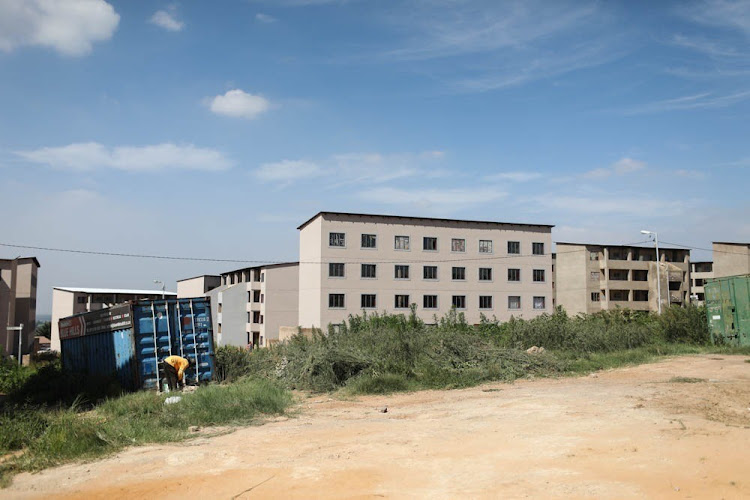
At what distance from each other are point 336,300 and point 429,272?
10.4m

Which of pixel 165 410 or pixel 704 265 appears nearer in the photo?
pixel 165 410

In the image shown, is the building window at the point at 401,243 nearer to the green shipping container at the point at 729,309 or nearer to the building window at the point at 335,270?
the building window at the point at 335,270

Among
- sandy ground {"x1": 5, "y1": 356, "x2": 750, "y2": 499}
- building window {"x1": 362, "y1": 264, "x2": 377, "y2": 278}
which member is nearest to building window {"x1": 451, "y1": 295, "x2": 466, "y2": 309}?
building window {"x1": 362, "y1": 264, "x2": 377, "y2": 278}

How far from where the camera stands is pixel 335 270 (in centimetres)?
5612

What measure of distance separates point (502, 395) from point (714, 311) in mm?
15247

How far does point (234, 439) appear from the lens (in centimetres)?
974

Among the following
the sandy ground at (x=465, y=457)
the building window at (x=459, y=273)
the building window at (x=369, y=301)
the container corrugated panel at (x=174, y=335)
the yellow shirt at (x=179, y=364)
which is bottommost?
the sandy ground at (x=465, y=457)

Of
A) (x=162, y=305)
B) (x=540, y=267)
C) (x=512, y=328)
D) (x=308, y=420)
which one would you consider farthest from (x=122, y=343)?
(x=540, y=267)

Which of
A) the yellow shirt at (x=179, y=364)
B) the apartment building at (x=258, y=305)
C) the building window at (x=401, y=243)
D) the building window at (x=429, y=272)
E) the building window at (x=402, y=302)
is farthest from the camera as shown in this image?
the apartment building at (x=258, y=305)

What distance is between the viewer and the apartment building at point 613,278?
74750 millimetres

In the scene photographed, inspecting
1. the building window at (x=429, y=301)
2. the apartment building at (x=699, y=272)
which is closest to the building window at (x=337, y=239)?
the building window at (x=429, y=301)

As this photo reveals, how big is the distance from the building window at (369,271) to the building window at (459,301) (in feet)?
29.5

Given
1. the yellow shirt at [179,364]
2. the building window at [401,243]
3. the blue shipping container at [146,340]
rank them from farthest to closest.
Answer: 1. the building window at [401,243]
2. the blue shipping container at [146,340]
3. the yellow shirt at [179,364]

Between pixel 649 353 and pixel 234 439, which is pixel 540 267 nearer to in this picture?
pixel 649 353
